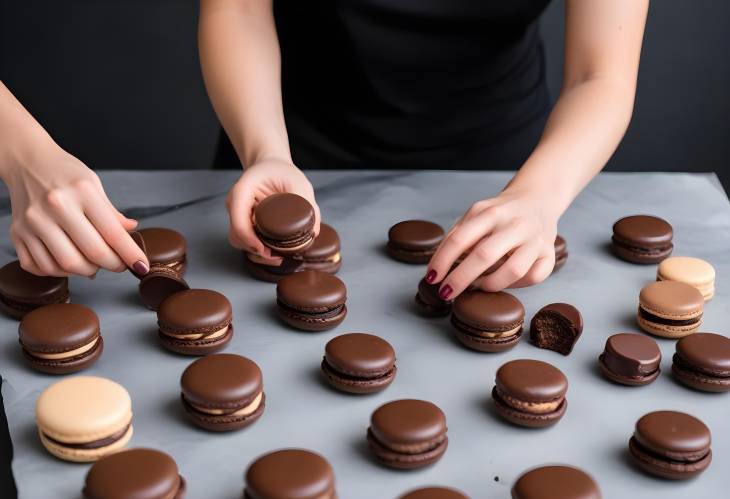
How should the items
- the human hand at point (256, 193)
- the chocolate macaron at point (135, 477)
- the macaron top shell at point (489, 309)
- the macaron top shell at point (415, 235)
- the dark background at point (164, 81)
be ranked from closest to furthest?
1. the chocolate macaron at point (135, 477)
2. the macaron top shell at point (489, 309)
3. the human hand at point (256, 193)
4. the macaron top shell at point (415, 235)
5. the dark background at point (164, 81)

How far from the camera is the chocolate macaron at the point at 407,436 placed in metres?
1.29

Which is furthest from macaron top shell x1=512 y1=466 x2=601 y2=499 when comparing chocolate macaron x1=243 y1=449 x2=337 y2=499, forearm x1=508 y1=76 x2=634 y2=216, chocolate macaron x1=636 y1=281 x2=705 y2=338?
forearm x1=508 y1=76 x2=634 y2=216

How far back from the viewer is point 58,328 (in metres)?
1.47

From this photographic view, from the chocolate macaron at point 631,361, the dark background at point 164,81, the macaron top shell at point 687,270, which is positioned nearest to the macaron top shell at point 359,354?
the chocolate macaron at point 631,361

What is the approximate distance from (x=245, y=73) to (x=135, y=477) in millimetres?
925

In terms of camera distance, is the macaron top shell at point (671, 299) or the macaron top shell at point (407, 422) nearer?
the macaron top shell at point (407, 422)

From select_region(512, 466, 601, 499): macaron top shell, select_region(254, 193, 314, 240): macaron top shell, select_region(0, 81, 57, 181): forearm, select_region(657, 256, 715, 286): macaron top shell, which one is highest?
select_region(0, 81, 57, 181): forearm

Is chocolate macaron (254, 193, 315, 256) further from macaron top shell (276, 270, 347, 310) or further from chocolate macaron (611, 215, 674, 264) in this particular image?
chocolate macaron (611, 215, 674, 264)

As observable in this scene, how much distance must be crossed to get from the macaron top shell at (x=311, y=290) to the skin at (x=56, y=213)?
0.21 m

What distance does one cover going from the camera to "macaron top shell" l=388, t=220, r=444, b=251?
1.79 metres

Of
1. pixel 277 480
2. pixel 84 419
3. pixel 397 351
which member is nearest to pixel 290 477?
pixel 277 480

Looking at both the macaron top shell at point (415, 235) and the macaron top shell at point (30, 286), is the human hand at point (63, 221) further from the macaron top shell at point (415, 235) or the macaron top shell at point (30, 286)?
the macaron top shell at point (415, 235)

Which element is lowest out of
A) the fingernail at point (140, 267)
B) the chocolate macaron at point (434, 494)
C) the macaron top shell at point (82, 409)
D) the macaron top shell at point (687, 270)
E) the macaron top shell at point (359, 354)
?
the macaron top shell at point (687, 270)

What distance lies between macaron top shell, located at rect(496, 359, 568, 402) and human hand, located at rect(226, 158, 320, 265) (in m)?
0.44
